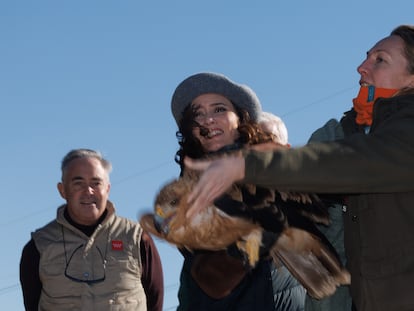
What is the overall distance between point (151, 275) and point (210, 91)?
195 cm

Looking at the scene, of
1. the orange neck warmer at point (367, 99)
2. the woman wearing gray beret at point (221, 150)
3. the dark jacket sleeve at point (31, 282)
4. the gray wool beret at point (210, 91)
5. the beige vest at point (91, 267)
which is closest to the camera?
the orange neck warmer at point (367, 99)

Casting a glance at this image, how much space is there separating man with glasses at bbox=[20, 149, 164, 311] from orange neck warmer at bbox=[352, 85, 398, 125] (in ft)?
8.85

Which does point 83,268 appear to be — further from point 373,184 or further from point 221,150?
point 373,184

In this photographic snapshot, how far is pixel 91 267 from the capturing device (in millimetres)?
5148

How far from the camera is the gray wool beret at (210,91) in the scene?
3.84m

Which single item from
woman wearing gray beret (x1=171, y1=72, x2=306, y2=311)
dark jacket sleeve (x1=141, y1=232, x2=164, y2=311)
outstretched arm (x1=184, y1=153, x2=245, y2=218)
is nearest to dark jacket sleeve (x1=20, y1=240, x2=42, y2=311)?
dark jacket sleeve (x1=141, y1=232, x2=164, y2=311)

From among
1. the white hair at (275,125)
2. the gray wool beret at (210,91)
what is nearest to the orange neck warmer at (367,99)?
the gray wool beret at (210,91)

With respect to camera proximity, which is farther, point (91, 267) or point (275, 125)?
point (91, 267)

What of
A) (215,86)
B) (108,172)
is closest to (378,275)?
(215,86)

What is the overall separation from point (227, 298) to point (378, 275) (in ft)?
2.91

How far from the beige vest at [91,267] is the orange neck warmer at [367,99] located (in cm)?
269

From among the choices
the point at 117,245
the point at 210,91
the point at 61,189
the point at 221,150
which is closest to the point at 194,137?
the point at 210,91

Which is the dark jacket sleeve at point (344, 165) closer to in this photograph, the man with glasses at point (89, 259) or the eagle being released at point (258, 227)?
the eagle being released at point (258, 227)

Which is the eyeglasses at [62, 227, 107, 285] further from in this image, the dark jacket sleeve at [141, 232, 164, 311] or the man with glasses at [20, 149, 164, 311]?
the dark jacket sleeve at [141, 232, 164, 311]
